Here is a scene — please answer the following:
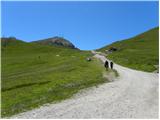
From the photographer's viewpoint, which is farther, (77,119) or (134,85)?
(134,85)

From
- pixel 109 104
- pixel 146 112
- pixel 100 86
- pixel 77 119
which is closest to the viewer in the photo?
pixel 77 119

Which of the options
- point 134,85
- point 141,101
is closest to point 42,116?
point 141,101

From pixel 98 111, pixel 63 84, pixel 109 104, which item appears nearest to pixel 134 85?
pixel 63 84

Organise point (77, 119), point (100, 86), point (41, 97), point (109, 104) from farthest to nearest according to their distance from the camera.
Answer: point (100, 86)
point (41, 97)
point (109, 104)
point (77, 119)

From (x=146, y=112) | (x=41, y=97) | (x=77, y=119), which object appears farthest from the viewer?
(x=41, y=97)

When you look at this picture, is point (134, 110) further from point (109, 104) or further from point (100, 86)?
point (100, 86)

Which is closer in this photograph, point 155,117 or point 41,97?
point 155,117

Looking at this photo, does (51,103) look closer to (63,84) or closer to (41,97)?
(41,97)
